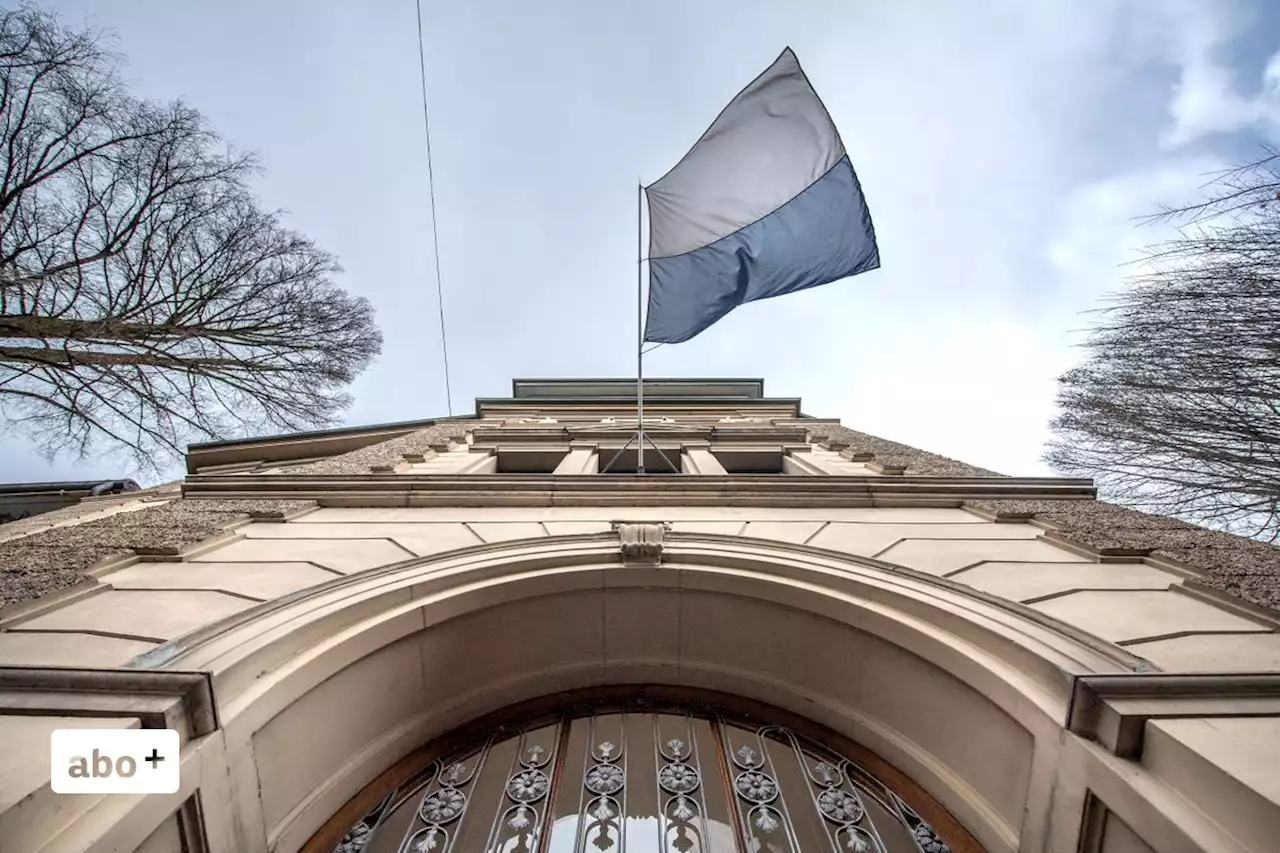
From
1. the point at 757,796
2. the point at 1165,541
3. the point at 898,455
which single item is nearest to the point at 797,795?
the point at 757,796

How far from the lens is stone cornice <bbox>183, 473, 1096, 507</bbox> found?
7.05m

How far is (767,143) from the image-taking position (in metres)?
8.34

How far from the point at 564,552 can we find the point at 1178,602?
15.4 ft

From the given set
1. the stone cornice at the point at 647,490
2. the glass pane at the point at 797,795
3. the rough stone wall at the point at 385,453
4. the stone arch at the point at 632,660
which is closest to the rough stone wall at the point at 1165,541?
the stone cornice at the point at 647,490

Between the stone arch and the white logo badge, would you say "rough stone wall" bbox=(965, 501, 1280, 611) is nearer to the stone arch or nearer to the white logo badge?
the stone arch

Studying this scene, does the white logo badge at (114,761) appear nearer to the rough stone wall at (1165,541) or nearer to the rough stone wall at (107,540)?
the rough stone wall at (107,540)

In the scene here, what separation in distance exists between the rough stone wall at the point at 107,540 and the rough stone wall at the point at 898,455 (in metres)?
8.41

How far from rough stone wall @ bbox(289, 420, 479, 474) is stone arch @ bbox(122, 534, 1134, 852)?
4.86 metres

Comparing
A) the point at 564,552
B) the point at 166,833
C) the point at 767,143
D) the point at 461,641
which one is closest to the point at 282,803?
the point at 166,833

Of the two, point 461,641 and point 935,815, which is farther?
point 461,641

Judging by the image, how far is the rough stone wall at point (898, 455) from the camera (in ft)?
27.3

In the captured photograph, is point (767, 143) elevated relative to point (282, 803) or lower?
elevated

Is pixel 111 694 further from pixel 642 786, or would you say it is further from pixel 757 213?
pixel 757 213

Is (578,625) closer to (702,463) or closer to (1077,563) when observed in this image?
(1077,563)
